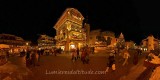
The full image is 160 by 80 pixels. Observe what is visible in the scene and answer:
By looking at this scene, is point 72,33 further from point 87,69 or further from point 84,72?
point 84,72

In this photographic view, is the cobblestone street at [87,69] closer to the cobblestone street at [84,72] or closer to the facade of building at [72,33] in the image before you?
the cobblestone street at [84,72]

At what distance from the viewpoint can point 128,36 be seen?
101m

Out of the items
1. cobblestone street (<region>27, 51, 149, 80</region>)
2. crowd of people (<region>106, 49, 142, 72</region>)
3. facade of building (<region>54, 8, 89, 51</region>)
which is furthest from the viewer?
facade of building (<region>54, 8, 89, 51</region>)

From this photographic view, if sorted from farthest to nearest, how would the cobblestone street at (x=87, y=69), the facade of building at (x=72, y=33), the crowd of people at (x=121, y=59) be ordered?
the facade of building at (x=72, y=33) < the crowd of people at (x=121, y=59) < the cobblestone street at (x=87, y=69)

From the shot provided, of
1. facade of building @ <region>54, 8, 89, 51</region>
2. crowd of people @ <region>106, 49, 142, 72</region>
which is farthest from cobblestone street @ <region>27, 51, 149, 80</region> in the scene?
facade of building @ <region>54, 8, 89, 51</region>

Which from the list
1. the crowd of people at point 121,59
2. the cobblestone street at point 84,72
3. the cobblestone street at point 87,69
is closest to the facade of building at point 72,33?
the crowd of people at point 121,59

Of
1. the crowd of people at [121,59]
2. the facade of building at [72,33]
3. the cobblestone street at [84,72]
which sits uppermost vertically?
the facade of building at [72,33]

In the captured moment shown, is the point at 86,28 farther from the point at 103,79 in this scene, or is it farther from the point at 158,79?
the point at 158,79

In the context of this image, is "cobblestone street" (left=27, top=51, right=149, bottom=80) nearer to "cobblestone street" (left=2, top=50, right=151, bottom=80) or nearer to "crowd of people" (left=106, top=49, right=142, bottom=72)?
"cobblestone street" (left=2, top=50, right=151, bottom=80)

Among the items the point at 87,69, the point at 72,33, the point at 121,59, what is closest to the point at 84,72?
the point at 87,69

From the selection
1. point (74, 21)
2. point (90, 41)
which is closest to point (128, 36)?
point (90, 41)

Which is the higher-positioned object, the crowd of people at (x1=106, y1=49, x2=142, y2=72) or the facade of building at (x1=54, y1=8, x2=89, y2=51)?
the facade of building at (x1=54, y1=8, x2=89, y2=51)

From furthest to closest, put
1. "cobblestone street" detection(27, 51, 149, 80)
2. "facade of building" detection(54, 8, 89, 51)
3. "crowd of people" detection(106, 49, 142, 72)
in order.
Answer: "facade of building" detection(54, 8, 89, 51) → "crowd of people" detection(106, 49, 142, 72) → "cobblestone street" detection(27, 51, 149, 80)

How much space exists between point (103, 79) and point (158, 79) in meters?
4.90
